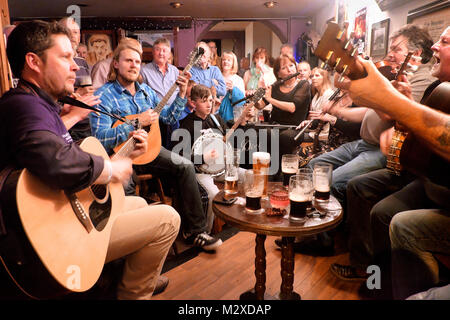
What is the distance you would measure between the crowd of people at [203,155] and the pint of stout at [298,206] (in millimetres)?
433

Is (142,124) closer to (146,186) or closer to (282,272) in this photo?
(146,186)

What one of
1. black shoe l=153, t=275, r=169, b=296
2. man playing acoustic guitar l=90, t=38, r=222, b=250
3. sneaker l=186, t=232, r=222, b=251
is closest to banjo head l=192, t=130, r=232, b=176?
man playing acoustic guitar l=90, t=38, r=222, b=250

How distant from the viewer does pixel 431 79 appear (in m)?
2.05

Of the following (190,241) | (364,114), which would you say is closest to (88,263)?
(190,241)

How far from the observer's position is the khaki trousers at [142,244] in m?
1.43

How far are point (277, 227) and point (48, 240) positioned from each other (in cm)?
87

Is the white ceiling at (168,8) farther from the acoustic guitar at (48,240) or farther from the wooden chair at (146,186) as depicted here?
the acoustic guitar at (48,240)

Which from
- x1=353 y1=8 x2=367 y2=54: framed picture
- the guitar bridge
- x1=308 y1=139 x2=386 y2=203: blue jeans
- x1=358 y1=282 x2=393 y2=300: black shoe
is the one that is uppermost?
x1=353 y1=8 x2=367 y2=54: framed picture

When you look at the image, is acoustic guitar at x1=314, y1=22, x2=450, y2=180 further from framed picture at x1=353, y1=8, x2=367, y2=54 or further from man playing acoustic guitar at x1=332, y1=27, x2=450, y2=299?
framed picture at x1=353, y1=8, x2=367, y2=54

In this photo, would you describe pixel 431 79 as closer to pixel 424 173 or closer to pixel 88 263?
pixel 424 173

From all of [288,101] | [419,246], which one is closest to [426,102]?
[419,246]

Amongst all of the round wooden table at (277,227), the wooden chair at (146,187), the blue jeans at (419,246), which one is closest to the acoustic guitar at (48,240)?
the round wooden table at (277,227)

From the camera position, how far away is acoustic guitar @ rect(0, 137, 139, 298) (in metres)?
0.95

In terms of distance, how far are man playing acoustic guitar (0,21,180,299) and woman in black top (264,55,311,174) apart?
2255mm
